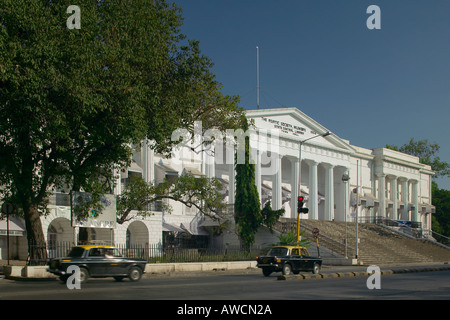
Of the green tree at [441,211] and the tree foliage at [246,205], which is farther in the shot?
the green tree at [441,211]

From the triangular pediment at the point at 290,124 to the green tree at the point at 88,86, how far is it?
983 inches

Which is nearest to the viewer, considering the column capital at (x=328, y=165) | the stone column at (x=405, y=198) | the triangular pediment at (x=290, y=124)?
the triangular pediment at (x=290, y=124)

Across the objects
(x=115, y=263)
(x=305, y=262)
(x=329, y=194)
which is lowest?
(x=305, y=262)

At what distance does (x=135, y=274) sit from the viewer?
71.9ft

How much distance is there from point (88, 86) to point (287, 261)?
1210cm

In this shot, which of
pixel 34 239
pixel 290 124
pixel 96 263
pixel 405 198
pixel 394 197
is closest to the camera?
pixel 96 263

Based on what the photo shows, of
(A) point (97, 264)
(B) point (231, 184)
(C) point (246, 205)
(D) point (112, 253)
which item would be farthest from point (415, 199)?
(A) point (97, 264)

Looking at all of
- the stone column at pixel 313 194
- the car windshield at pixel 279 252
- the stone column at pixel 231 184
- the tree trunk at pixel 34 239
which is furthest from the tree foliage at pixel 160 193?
the stone column at pixel 313 194

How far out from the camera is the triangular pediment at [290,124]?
5219cm

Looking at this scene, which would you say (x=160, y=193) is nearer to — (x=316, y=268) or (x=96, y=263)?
(x=96, y=263)

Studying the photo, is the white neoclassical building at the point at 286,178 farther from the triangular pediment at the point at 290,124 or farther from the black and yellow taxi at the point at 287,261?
the black and yellow taxi at the point at 287,261
